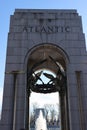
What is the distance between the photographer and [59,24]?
44.1ft

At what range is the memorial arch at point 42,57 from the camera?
10930 millimetres

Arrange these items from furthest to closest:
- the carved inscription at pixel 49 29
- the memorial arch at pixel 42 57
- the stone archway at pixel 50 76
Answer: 1. the stone archway at pixel 50 76
2. the carved inscription at pixel 49 29
3. the memorial arch at pixel 42 57

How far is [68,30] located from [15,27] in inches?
142

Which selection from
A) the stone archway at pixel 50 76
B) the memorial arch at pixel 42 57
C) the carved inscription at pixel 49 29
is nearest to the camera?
the memorial arch at pixel 42 57

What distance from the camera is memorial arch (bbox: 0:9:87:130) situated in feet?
35.9

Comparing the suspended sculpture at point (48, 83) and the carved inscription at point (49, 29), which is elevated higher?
the carved inscription at point (49, 29)

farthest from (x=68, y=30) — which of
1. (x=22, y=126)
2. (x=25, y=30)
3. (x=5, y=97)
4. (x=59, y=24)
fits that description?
(x=22, y=126)

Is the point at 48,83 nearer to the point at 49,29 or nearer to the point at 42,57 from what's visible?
the point at 42,57

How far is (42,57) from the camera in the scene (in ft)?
49.8

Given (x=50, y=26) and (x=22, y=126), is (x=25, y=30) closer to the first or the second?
(x=50, y=26)

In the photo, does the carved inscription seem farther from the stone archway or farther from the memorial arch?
the stone archway

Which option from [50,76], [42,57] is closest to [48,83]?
[50,76]

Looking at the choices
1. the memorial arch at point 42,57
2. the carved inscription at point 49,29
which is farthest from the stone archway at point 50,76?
the carved inscription at point 49,29

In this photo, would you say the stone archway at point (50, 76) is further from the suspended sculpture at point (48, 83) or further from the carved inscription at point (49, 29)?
the carved inscription at point (49, 29)
